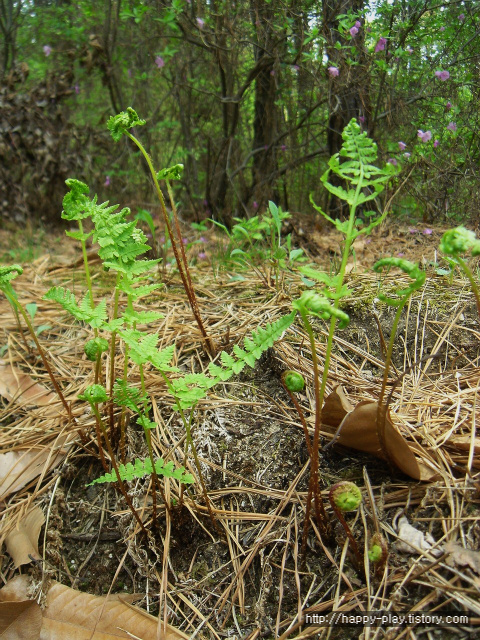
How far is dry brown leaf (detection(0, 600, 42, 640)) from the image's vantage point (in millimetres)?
1302

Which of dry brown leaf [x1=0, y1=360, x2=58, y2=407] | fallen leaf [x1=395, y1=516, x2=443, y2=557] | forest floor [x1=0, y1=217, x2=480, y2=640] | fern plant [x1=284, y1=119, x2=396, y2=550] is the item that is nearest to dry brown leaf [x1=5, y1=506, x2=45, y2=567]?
forest floor [x1=0, y1=217, x2=480, y2=640]

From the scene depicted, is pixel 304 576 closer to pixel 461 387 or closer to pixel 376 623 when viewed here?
pixel 376 623

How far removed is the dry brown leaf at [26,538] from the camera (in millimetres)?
1479

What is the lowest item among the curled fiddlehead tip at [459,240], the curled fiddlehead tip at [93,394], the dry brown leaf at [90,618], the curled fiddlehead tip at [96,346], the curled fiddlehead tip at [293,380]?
the dry brown leaf at [90,618]

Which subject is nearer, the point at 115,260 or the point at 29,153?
the point at 115,260

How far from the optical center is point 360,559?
122 cm

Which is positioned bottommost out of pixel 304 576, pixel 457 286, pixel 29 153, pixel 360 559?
pixel 304 576

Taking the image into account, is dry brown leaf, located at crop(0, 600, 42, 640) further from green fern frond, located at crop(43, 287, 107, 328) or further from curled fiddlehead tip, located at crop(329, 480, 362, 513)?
curled fiddlehead tip, located at crop(329, 480, 362, 513)

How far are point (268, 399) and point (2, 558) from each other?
3.50 feet

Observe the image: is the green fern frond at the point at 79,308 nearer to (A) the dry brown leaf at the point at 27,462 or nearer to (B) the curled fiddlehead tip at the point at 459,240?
(A) the dry brown leaf at the point at 27,462

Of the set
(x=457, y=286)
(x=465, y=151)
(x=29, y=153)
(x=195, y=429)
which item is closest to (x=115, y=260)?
(x=195, y=429)

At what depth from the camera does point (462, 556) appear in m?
1.11

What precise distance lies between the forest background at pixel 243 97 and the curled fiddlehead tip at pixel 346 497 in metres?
2.40

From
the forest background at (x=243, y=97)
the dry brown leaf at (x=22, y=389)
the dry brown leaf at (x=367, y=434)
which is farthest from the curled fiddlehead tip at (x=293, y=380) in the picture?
the forest background at (x=243, y=97)
